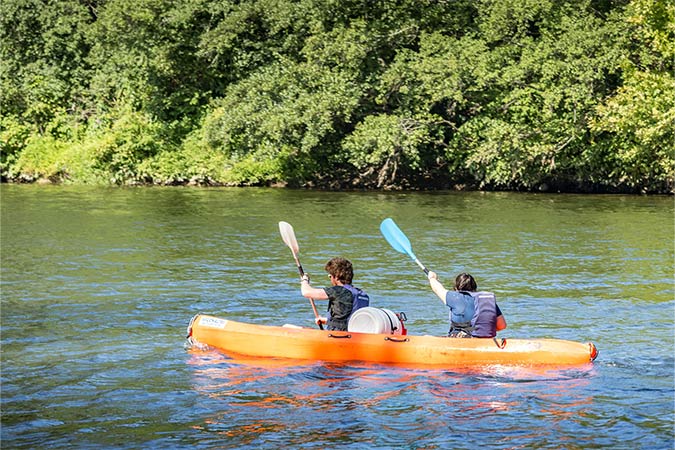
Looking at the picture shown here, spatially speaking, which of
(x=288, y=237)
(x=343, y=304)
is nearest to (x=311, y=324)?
(x=288, y=237)

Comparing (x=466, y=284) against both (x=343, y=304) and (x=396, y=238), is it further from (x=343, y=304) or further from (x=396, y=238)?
(x=396, y=238)

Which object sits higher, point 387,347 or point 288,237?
point 288,237

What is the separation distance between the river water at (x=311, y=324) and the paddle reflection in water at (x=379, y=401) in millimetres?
24

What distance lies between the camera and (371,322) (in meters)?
9.02

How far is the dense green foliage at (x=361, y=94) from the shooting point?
25.4 meters

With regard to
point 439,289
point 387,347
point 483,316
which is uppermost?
point 439,289

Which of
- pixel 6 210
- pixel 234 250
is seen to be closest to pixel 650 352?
pixel 234 250

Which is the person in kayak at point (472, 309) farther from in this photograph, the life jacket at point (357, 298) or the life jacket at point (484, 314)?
the life jacket at point (357, 298)

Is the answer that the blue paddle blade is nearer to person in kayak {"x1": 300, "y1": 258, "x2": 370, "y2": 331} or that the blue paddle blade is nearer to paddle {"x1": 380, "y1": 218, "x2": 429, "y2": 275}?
paddle {"x1": 380, "y1": 218, "x2": 429, "y2": 275}

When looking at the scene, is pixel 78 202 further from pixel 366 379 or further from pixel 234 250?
pixel 366 379

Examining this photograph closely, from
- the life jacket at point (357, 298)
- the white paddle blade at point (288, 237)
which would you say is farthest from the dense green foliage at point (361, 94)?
the life jacket at point (357, 298)

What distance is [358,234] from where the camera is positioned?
1827cm

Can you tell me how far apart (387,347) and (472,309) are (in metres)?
0.80

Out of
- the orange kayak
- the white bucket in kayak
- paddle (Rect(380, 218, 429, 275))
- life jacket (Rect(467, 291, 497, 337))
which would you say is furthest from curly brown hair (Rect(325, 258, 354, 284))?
paddle (Rect(380, 218, 429, 275))
